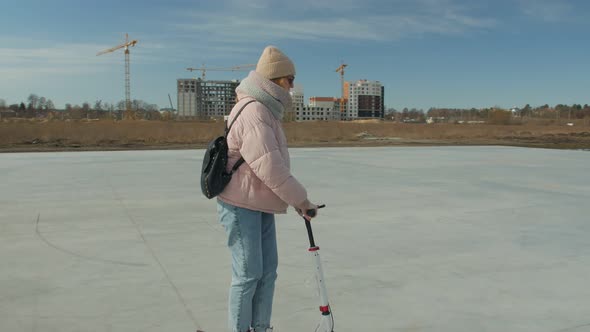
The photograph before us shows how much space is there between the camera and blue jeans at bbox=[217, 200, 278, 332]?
278 cm

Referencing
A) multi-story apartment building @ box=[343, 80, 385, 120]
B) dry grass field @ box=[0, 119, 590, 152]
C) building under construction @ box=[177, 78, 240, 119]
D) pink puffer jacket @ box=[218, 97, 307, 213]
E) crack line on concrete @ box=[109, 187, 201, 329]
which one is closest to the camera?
pink puffer jacket @ box=[218, 97, 307, 213]

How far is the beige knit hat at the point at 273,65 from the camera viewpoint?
281 centimetres

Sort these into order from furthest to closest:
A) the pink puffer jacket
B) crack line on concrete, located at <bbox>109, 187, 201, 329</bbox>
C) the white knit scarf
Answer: crack line on concrete, located at <bbox>109, 187, 201, 329</bbox>, the white knit scarf, the pink puffer jacket

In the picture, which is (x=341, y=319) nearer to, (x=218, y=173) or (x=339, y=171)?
(x=218, y=173)

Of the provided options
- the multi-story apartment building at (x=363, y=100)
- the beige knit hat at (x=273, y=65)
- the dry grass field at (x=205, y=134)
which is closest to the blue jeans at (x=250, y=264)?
the beige knit hat at (x=273, y=65)

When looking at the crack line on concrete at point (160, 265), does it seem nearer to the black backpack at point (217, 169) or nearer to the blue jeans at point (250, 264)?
the blue jeans at point (250, 264)

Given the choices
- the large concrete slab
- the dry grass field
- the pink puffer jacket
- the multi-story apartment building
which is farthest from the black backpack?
the multi-story apartment building

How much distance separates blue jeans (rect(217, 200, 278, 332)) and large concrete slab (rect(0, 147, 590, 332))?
41cm

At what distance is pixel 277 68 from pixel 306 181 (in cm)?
722

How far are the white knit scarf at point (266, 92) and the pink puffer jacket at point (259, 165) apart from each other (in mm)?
38

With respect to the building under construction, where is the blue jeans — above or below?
below

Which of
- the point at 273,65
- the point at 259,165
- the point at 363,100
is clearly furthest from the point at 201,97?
the point at 259,165

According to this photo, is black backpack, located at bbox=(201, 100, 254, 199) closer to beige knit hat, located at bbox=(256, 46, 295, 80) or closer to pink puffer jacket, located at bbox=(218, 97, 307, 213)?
pink puffer jacket, located at bbox=(218, 97, 307, 213)

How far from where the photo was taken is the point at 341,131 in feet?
156
